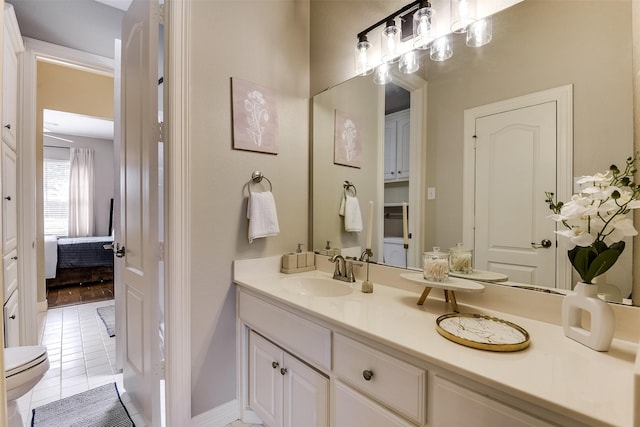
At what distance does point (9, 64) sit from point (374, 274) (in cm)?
252

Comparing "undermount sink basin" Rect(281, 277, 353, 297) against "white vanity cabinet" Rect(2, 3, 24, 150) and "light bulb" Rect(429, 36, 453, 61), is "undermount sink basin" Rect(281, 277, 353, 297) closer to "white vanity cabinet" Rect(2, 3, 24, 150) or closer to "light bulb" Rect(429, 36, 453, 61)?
"light bulb" Rect(429, 36, 453, 61)

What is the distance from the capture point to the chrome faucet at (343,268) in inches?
65.2

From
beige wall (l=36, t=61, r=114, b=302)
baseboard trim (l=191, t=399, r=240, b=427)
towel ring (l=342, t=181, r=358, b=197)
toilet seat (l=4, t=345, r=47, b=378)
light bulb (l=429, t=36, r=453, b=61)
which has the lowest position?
baseboard trim (l=191, t=399, r=240, b=427)

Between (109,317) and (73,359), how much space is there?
95 centimetres

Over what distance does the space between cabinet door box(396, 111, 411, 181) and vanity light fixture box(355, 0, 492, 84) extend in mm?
248

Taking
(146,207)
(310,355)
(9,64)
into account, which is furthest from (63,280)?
(310,355)

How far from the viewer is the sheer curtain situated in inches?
222

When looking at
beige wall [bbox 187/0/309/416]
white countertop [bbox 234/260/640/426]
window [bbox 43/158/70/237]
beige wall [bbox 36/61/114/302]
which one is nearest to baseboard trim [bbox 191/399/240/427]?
beige wall [bbox 187/0/309/416]

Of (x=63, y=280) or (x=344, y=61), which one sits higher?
(x=344, y=61)

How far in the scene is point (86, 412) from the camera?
172 centimetres

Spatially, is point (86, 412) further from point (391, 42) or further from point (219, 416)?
point (391, 42)

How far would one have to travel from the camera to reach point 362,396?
1.00m

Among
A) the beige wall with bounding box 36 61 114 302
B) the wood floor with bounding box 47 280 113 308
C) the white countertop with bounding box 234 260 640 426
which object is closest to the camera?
the white countertop with bounding box 234 260 640 426

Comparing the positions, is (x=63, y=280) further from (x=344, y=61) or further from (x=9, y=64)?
(x=344, y=61)
